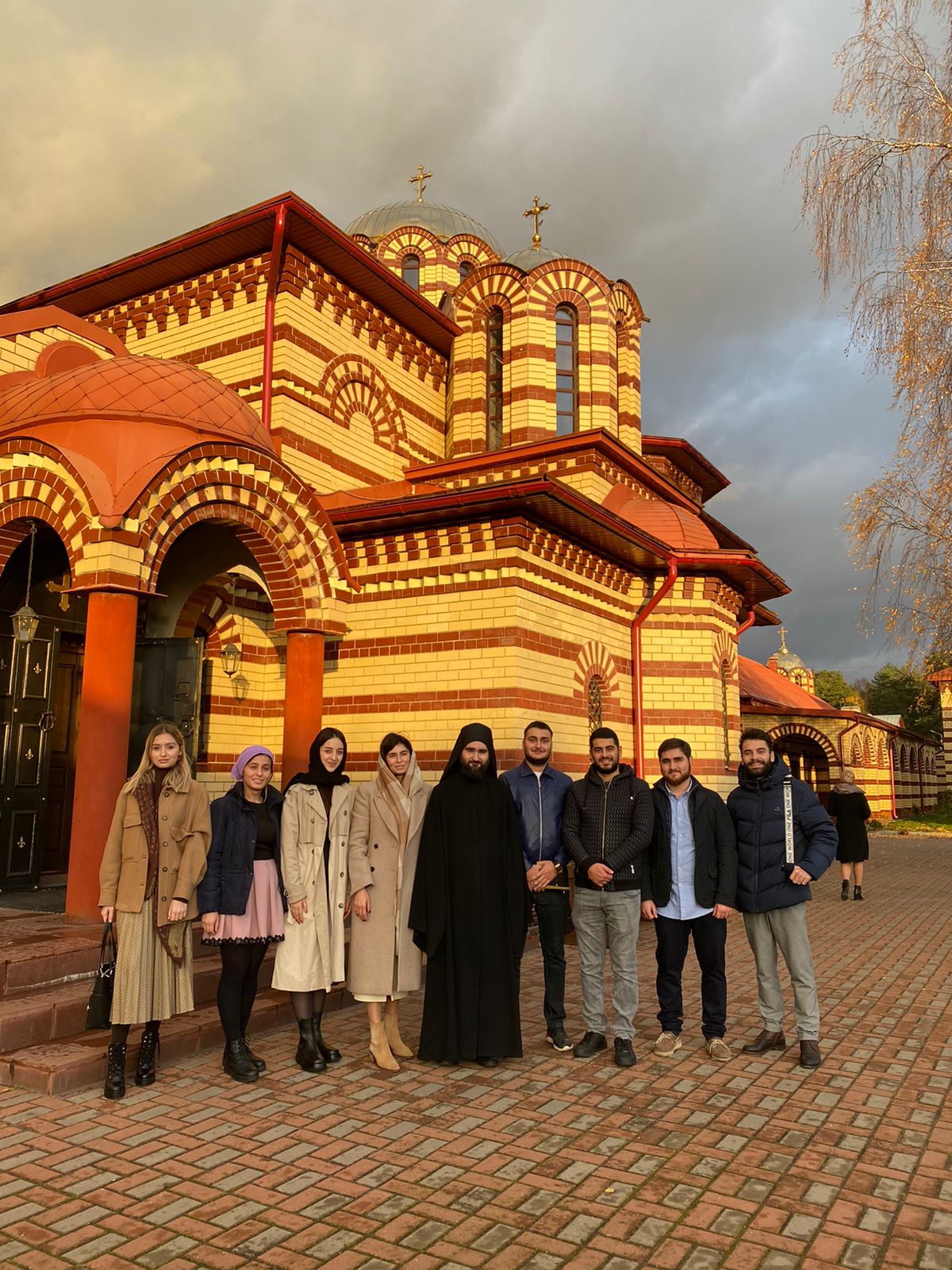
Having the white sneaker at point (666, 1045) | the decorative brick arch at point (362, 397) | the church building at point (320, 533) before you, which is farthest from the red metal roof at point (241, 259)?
the white sneaker at point (666, 1045)

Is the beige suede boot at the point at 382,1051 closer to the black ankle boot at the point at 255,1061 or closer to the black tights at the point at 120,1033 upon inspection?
the black ankle boot at the point at 255,1061

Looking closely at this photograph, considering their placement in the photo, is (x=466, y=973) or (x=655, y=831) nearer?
(x=466, y=973)

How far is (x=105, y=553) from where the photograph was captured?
6.71 m

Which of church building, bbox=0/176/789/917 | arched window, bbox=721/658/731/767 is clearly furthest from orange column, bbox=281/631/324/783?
arched window, bbox=721/658/731/767

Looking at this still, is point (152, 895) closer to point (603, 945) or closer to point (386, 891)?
point (386, 891)

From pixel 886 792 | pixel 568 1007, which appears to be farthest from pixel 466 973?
pixel 886 792

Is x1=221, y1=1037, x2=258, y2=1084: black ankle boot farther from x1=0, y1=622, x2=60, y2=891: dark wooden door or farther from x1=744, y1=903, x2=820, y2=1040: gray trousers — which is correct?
x1=0, y1=622, x2=60, y2=891: dark wooden door

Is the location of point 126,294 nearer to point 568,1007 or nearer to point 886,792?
point 568,1007

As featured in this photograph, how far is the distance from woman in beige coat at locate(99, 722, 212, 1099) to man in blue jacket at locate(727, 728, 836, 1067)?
10.3 feet

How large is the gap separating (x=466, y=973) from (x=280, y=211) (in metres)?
9.18

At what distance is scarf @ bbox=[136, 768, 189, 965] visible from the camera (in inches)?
177

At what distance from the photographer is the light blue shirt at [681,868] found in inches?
208

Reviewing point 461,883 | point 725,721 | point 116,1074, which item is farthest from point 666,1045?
point 725,721

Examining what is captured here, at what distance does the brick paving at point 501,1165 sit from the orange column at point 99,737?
202cm
